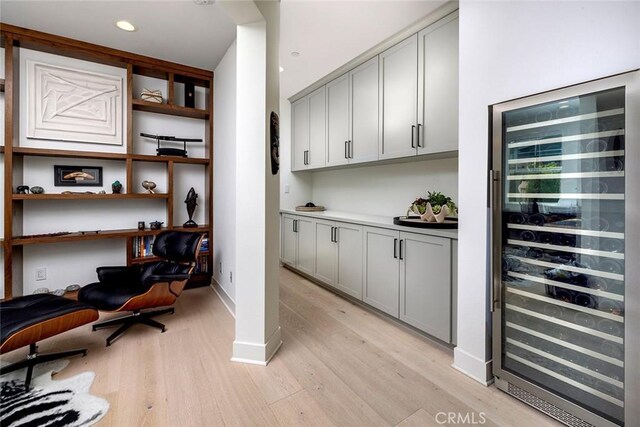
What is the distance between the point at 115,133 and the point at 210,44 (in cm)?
145

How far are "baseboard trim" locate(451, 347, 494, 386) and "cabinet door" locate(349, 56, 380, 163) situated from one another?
187 cm

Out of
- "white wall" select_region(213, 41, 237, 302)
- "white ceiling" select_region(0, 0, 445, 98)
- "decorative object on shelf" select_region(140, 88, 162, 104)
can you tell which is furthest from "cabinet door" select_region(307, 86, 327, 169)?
"decorative object on shelf" select_region(140, 88, 162, 104)

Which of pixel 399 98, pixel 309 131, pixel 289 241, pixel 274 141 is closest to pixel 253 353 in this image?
pixel 274 141

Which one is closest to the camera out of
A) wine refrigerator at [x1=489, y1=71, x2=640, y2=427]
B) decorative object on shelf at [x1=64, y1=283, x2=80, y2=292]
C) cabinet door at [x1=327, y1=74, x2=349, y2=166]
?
wine refrigerator at [x1=489, y1=71, x2=640, y2=427]

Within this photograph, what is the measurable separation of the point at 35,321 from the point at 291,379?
1.54 m

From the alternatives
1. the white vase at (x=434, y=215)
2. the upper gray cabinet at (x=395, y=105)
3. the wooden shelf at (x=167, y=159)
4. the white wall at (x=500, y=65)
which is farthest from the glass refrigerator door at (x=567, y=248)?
the wooden shelf at (x=167, y=159)

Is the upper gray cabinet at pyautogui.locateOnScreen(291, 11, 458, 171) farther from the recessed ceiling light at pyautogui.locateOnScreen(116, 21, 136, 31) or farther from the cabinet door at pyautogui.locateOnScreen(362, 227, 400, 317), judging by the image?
the recessed ceiling light at pyautogui.locateOnScreen(116, 21, 136, 31)

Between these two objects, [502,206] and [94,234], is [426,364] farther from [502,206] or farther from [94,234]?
[94,234]

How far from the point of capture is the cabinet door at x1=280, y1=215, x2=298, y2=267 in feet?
12.9

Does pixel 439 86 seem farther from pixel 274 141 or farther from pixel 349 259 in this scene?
pixel 349 259

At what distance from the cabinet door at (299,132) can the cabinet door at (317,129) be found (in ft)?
0.34

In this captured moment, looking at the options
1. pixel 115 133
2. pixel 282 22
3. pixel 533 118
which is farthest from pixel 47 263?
pixel 533 118

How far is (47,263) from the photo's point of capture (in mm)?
2844

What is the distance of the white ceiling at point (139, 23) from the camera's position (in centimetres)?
216
